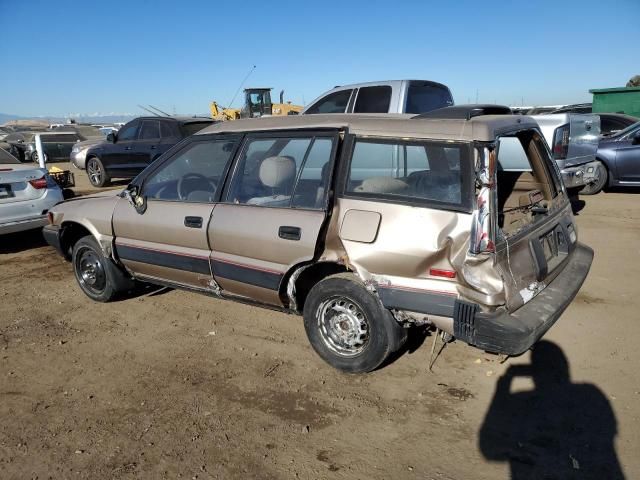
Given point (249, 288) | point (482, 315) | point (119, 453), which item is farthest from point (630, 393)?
point (119, 453)

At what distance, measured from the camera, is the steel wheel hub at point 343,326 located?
3.37 meters

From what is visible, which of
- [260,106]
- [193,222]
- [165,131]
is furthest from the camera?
[260,106]

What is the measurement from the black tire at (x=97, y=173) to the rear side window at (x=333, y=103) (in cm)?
692

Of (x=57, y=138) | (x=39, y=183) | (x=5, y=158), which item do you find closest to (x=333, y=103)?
(x=39, y=183)

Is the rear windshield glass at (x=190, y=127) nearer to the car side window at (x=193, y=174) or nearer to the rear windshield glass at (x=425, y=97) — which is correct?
the rear windshield glass at (x=425, y=97)

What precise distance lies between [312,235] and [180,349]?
63.2 inches

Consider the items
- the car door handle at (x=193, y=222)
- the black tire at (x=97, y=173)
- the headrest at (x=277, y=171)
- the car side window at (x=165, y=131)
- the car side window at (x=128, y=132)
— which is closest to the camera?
the headrest at (x=277, y=171)

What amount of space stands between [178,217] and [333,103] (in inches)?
170

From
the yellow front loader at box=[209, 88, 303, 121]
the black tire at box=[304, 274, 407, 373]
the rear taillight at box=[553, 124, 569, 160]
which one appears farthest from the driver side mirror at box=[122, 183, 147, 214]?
the yellow front loader at box=[209, 88, 303, 121]

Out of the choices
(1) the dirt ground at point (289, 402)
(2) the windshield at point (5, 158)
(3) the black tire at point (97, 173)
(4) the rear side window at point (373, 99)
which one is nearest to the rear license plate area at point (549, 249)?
(1) the dirt ground at point (289, 402)

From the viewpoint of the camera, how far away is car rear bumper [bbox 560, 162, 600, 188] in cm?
749

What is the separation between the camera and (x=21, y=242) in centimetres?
784

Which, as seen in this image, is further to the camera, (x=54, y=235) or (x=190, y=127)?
(x=190, y=127)

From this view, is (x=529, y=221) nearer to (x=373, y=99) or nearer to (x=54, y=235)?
(x=373, y=99)
